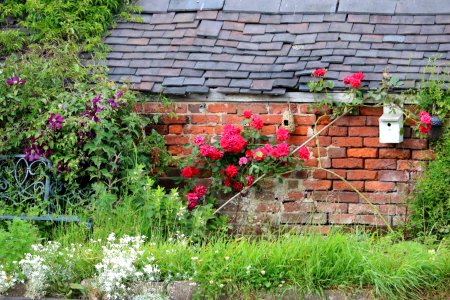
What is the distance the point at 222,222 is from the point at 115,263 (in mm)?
1839

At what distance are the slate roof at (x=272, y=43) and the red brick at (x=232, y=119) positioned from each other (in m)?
0.26

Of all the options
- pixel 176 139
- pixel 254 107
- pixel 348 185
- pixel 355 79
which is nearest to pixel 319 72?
pixel 355 79

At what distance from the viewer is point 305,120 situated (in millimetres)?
7941

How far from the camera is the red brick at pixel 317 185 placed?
791cm

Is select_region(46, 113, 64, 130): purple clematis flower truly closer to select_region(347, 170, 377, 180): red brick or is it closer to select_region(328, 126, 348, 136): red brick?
select_region(328, 126, 348, 136): red brick

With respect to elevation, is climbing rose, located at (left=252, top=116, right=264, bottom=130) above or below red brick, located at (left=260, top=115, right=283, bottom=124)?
below

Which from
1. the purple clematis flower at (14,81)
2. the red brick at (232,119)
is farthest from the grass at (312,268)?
the purple clematis flower at (14,81)

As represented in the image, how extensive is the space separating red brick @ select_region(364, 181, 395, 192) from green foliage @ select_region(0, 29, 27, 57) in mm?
3617

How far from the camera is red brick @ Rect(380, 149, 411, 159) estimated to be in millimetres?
7781

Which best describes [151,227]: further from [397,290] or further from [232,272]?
[397,290]

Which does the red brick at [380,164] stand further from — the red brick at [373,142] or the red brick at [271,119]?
the red brick at [271,119]

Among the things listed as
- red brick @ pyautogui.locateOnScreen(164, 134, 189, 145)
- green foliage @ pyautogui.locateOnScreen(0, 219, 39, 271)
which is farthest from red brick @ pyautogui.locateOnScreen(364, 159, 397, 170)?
green foliage @ pyautogui.locateOnScreen(0, 219, 39, 271)

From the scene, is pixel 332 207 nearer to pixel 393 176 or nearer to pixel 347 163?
pixel 347 163

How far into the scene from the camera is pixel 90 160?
777 cm
